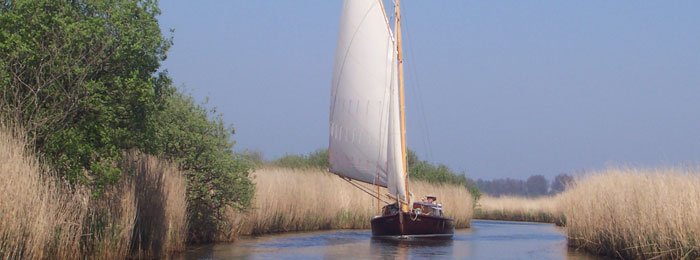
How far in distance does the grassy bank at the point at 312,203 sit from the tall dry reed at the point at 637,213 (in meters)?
10.8

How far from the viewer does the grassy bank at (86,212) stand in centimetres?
1217

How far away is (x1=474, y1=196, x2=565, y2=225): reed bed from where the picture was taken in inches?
2059

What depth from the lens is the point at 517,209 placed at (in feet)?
178

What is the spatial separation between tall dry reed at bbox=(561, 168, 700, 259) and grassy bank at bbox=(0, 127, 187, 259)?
11148 millimetres

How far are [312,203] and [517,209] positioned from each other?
2524 centimetres

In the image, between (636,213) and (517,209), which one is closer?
(636,213)

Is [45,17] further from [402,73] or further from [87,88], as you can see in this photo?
[402,73]

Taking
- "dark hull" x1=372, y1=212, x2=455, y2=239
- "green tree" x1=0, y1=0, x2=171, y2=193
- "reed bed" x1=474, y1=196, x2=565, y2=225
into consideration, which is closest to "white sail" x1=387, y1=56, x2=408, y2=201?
"dark hull" x1=372, y1=212, x2=455, y2=239

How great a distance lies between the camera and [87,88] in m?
15.1

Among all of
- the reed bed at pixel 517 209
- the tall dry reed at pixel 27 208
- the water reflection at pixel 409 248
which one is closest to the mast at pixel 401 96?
the water reflection at pixel 409 248

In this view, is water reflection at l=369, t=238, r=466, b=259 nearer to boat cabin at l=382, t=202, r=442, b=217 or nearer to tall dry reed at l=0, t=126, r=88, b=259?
boat cabin at l=382, t=202, r=442, b=217

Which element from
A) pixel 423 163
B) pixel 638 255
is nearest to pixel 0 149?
pixel 638 255

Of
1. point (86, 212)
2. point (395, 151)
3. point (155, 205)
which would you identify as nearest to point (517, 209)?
point (395, 151)

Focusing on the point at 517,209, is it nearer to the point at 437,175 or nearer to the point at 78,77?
the point at 437,175
